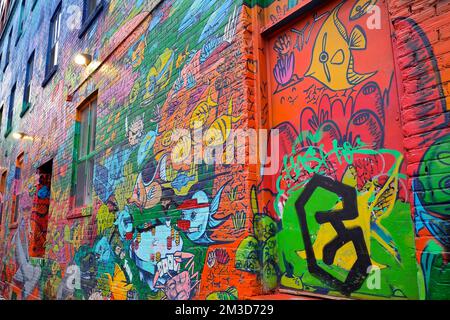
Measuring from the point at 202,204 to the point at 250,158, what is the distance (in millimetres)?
730

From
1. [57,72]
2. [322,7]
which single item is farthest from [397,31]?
[57,72]

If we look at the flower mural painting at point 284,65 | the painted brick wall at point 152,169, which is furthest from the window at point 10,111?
the flower mural painting at point 284,65

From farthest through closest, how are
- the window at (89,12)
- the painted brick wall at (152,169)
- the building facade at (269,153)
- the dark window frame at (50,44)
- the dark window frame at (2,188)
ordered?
1. the dark window frame at (2,188)
2. the dark window frame at (50,44)
3. the window at (89,12)
4. the painted brick wall at (152,169)
5. the building facade at (269,153)

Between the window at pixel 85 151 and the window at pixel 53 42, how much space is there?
2.85 metres

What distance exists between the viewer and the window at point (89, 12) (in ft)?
20.5

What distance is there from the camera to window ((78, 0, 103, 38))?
6.25 meters

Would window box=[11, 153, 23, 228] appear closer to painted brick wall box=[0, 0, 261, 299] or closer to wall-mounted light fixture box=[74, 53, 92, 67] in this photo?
painted brick wall box=[0, 0, 261, 299]

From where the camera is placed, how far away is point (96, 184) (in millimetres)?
5535

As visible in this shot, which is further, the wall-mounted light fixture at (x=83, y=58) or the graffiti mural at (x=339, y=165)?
the wall-mounted light fixture at (x=83, y=58)

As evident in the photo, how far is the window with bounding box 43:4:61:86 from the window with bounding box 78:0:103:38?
203cm

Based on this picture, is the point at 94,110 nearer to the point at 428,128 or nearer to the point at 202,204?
the point at 202,204

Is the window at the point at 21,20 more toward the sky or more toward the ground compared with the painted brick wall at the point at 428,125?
more toward the sky

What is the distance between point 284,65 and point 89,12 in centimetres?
556

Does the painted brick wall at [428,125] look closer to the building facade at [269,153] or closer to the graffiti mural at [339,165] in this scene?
the building facade at [269,153]
